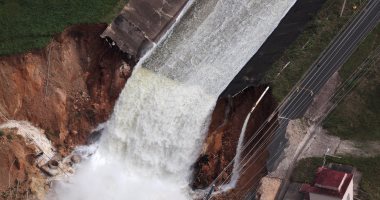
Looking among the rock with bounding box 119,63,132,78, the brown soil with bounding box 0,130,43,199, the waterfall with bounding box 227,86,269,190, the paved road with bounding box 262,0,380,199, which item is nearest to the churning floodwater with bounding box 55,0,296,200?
the rock with bounding box 119,63,132,78

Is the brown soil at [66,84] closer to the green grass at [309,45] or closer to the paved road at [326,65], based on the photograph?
the green grass at [309,45]

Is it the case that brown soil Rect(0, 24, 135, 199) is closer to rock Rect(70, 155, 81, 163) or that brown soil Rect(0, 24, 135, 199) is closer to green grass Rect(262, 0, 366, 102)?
rock Rect(70, 155, 81, 163)

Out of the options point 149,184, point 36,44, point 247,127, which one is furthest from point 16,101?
point 247,127

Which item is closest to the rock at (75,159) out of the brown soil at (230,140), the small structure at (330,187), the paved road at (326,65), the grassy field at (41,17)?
the grassy field at (41,17)

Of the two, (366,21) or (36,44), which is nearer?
(366,21)

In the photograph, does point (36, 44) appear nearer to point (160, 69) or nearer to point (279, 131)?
point (160, 69)

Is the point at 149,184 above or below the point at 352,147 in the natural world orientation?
below
